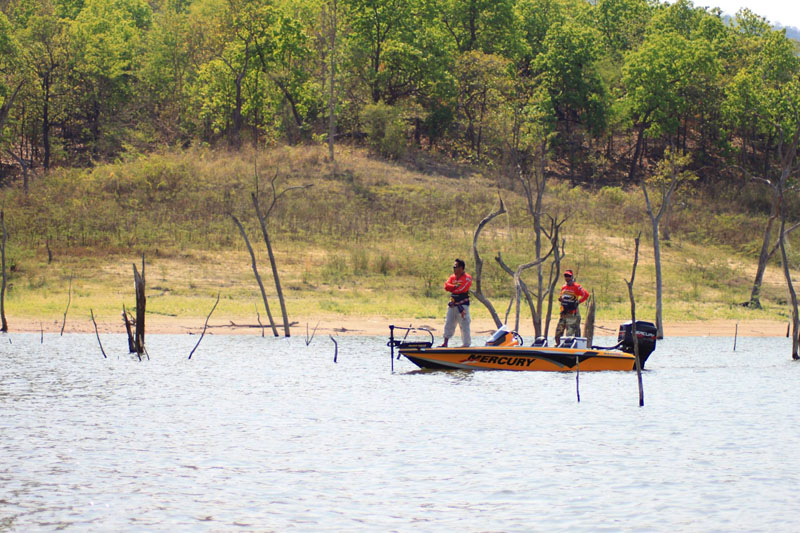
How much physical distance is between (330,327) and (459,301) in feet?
31.7

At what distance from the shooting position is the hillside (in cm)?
3394

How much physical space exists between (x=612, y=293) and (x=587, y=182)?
28482 mm

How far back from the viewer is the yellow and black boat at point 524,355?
67.9ft

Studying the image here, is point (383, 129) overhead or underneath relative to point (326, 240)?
overhead

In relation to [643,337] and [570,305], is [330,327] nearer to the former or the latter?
[570,305]

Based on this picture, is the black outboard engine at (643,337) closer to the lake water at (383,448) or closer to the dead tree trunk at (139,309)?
the lake water at (383,448)

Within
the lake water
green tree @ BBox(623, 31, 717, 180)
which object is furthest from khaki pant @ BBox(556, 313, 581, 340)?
green tree @ BBox(623, 31, 717, 180)

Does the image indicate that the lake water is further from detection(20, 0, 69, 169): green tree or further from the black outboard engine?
detection(20, 0, 69, 169): green tree

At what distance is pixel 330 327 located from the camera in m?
30.1

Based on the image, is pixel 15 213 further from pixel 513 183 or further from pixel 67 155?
pixel 513 183

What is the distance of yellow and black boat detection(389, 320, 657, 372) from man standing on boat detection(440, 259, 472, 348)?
57 centimetres

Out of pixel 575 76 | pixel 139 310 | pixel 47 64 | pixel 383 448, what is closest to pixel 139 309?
pixel 139 310

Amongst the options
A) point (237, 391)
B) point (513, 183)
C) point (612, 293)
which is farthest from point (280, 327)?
point (513, 183)

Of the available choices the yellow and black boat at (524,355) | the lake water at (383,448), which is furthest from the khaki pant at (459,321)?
the lake water at (383,448)
